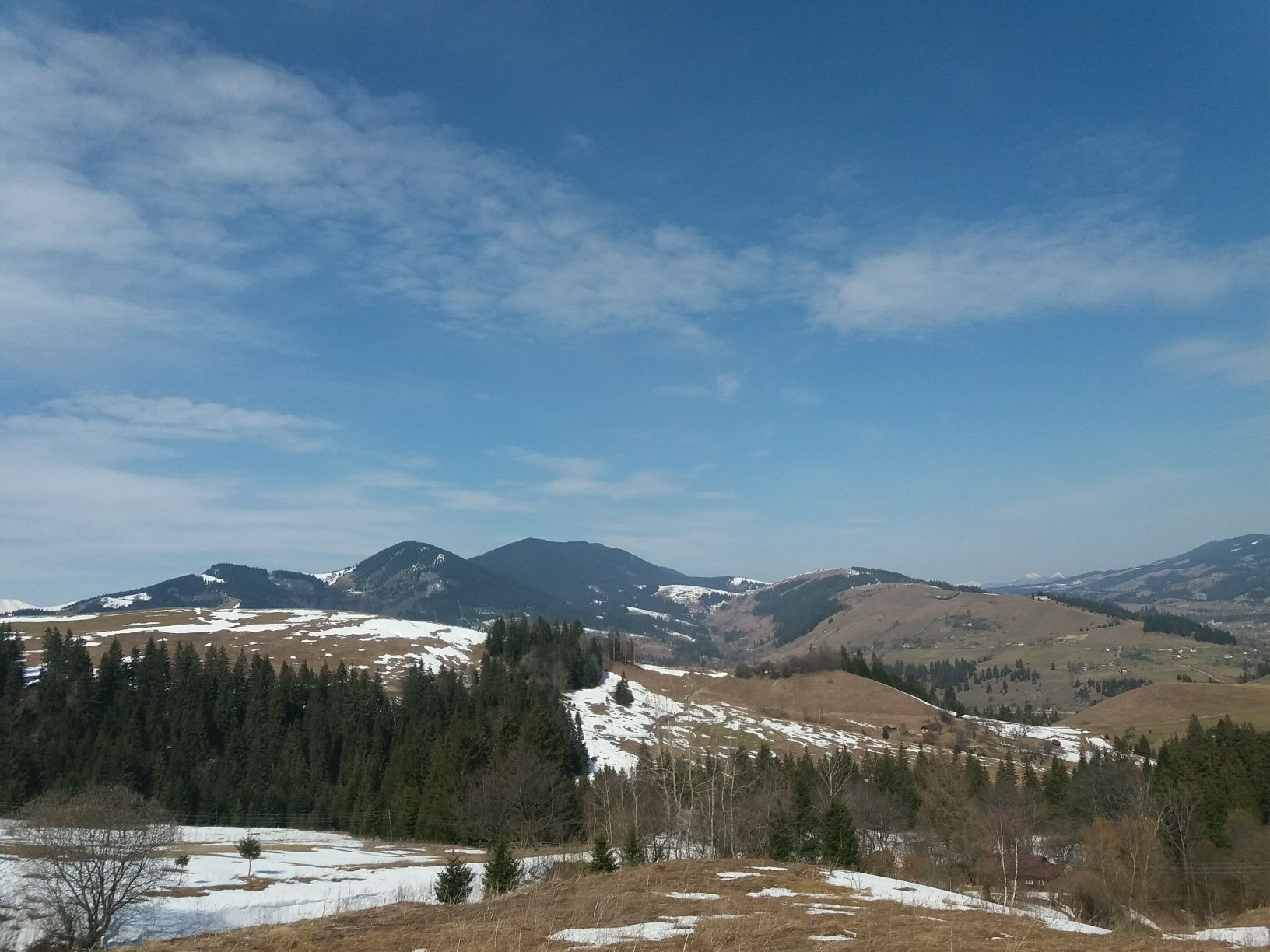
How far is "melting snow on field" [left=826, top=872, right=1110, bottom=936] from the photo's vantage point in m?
20.6

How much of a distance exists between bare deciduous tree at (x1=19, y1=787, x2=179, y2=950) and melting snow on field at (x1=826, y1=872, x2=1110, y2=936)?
29050 mm

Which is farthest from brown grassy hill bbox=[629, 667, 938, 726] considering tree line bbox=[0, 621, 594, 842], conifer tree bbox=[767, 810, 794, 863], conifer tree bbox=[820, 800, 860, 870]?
conifer tree bbox=[820, 800, 860, 870]

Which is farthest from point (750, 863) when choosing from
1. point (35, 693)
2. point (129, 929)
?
point (35, 693)

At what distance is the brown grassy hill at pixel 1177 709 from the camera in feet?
559

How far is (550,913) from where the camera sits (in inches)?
672

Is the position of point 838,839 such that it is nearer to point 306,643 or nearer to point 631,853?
point 631,853

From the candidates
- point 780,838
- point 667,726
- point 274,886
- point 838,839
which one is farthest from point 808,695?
point 274,886

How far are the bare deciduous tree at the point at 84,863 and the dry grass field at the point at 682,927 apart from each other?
21559 millimetres

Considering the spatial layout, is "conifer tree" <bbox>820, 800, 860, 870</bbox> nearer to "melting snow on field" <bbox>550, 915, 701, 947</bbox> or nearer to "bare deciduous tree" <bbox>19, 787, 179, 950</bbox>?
"melting snow on field" <bbox>550, 915, 701, 947</bbox>

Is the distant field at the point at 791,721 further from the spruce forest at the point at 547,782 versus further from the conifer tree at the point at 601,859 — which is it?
the conifer tree at the point at 601,859

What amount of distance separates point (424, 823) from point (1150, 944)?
250 feet

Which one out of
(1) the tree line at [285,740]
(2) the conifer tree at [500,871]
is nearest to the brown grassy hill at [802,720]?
(1) the tree line at [285,740]

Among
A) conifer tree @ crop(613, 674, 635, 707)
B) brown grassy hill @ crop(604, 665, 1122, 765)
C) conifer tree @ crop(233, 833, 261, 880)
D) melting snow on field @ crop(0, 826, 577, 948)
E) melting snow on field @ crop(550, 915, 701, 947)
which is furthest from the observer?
conifer tree @ crop(613, 674, 635, 707)

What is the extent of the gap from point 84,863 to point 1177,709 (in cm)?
22317
